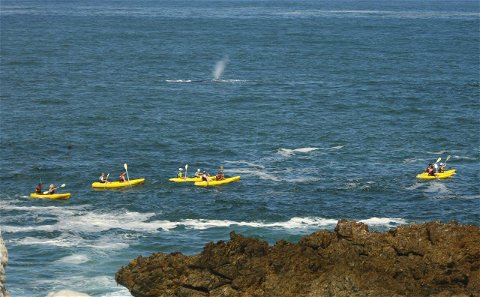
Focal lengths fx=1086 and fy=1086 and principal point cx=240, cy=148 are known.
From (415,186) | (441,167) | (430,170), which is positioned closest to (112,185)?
(415,186)

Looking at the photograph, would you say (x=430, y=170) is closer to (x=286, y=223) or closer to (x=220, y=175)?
(x=220, y=175)

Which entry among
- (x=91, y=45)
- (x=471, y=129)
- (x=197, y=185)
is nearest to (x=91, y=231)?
(x=197, y=185)

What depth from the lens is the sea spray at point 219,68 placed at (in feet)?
476

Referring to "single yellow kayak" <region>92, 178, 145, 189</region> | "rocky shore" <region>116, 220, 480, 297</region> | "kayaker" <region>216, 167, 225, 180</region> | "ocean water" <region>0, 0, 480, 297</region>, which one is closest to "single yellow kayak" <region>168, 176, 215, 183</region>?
"kayaker" <region>216, 167, 225, 180</region>

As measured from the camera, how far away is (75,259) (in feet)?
187

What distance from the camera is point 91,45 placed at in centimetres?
18462

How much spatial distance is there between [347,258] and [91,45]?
14829 centimetres

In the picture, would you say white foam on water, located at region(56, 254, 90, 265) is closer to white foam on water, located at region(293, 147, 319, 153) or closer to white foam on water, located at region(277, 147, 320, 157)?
white foam on water, located at region(277, 147, 320, 157)

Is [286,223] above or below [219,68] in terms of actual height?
above

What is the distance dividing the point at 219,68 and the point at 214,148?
6377 cm

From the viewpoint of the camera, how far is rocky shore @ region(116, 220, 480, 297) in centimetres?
3903

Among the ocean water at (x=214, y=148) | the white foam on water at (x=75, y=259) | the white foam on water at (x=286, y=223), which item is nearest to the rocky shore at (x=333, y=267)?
the ocean water at (x=214, y=148)

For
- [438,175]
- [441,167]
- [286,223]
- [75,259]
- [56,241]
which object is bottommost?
[438,175]

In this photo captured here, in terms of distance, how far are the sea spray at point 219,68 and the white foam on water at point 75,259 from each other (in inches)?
3373
